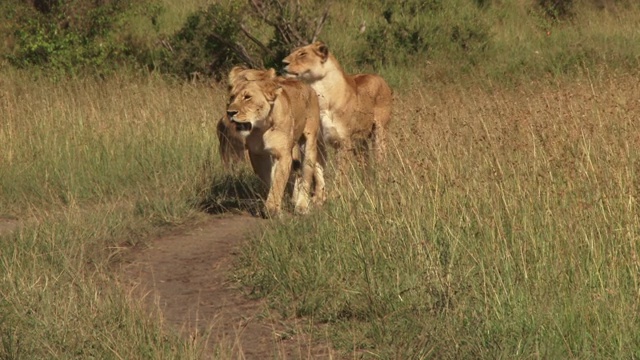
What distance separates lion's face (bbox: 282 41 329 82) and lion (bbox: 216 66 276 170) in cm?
66

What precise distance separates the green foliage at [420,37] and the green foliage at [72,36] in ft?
9.52

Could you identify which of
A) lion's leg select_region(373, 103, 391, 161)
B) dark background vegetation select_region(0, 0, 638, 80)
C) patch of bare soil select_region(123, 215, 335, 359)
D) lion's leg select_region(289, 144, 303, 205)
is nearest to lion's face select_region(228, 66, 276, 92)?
lion's leg select_region(289, 144, 303, 205)

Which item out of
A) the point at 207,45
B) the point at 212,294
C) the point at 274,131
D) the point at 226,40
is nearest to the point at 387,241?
the point at 212,294

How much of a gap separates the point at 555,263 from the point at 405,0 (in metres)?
11.4

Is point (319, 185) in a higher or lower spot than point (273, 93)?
lower

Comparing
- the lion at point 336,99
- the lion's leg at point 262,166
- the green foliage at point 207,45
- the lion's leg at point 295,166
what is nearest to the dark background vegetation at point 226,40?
the green foliage at point 207,45

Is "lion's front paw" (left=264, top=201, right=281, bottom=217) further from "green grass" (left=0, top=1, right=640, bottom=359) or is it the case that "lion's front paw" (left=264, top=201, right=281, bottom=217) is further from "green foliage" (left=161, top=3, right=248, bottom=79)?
"green foliage" (left=161, top=3, right=248, bottom=79)

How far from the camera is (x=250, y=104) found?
7270 mm

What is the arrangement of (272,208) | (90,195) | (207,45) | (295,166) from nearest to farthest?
1. (272,208)
2. (295,166)
3. (90,195)
4. (207,45)

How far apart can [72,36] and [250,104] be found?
7031 mm

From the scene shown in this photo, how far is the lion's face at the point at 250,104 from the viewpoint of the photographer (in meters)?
7.20

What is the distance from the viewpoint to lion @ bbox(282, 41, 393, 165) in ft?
28.8

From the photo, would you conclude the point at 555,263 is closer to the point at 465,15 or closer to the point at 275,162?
the point at 275,162

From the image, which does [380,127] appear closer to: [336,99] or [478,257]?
[336,99]
